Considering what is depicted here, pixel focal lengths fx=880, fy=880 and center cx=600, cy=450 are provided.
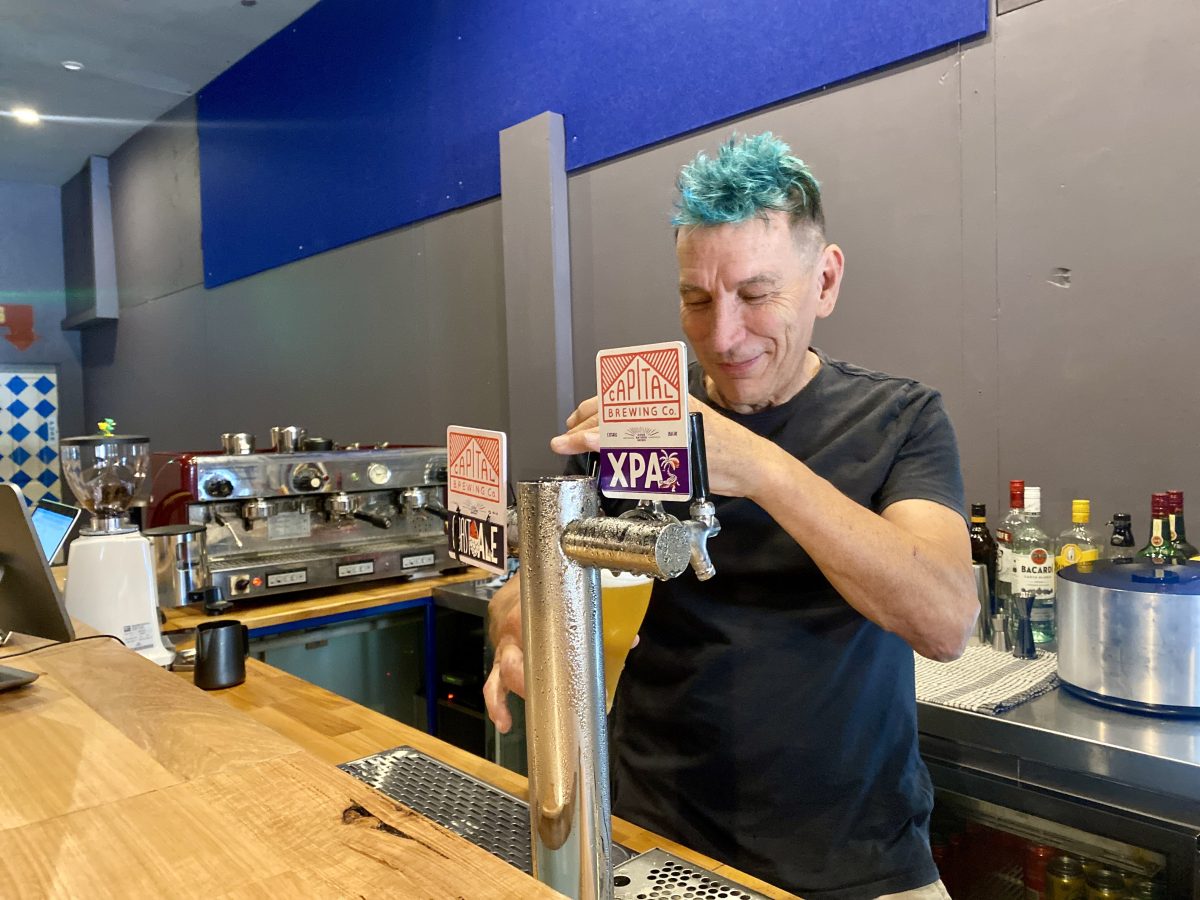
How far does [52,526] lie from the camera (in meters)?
1.91

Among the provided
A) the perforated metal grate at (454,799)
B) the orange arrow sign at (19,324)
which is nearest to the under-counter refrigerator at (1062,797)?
the perforated metal grate at (454,799)

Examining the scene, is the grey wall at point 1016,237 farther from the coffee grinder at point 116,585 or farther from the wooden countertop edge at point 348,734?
the coffee grinder at point 116,585

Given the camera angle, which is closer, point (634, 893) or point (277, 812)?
point (277, 812)

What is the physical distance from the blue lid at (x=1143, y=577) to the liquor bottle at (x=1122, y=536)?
0.75 feet

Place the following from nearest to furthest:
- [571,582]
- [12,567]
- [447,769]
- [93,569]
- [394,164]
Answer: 1. [571,582]
2. [447,769]
3. [12,567]
4. [93,569]
5. [394,164]

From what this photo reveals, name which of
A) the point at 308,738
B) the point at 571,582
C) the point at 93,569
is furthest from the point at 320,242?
the point at 571,582

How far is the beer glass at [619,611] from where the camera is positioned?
2.37 feet

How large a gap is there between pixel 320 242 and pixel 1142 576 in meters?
3.98

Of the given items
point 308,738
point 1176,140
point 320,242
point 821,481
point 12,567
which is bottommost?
point 308,738

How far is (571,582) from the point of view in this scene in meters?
0.52

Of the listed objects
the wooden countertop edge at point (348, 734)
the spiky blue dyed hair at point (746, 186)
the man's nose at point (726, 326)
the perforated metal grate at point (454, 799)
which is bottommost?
the wooden countertop edge at point (348, 734)

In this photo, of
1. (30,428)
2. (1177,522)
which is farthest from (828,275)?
(30,428)

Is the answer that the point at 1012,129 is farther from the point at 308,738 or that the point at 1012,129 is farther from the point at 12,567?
the point at 12,567

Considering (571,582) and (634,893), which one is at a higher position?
(571,582)
